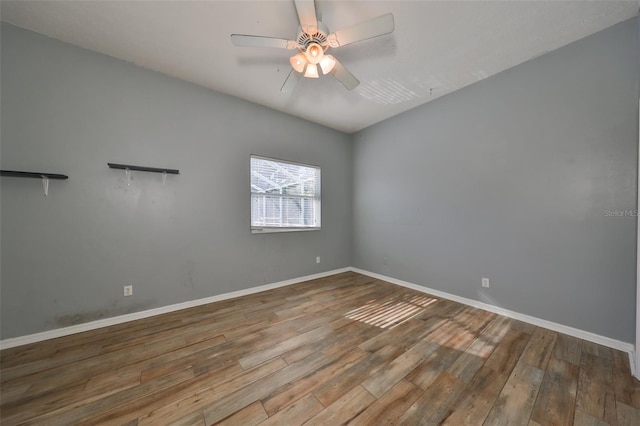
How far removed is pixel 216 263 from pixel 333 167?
2.62m

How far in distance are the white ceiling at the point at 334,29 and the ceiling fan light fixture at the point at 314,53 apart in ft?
0.93

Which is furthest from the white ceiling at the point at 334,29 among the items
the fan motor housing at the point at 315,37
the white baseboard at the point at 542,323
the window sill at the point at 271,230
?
the white baseboard at the point at 542,323

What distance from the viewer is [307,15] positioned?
5.06ft

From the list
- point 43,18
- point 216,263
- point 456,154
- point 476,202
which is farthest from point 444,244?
point 43,18

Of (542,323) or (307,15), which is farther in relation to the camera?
(542,323)

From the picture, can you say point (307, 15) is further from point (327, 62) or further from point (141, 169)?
point (141, 169)

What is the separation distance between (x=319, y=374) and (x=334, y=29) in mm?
2886

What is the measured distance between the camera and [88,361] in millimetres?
1736

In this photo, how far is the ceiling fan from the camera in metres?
1.54

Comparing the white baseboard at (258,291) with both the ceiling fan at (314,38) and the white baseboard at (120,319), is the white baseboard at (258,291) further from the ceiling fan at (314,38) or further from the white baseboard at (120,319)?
the ceiling fan at (314,38)

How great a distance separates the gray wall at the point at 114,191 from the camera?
195 centimetres

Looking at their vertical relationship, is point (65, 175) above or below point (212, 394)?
above

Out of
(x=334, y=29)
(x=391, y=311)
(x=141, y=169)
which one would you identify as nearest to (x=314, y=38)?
(x=334, y=29)

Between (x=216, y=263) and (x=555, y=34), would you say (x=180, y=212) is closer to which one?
(x=216, y=263)
